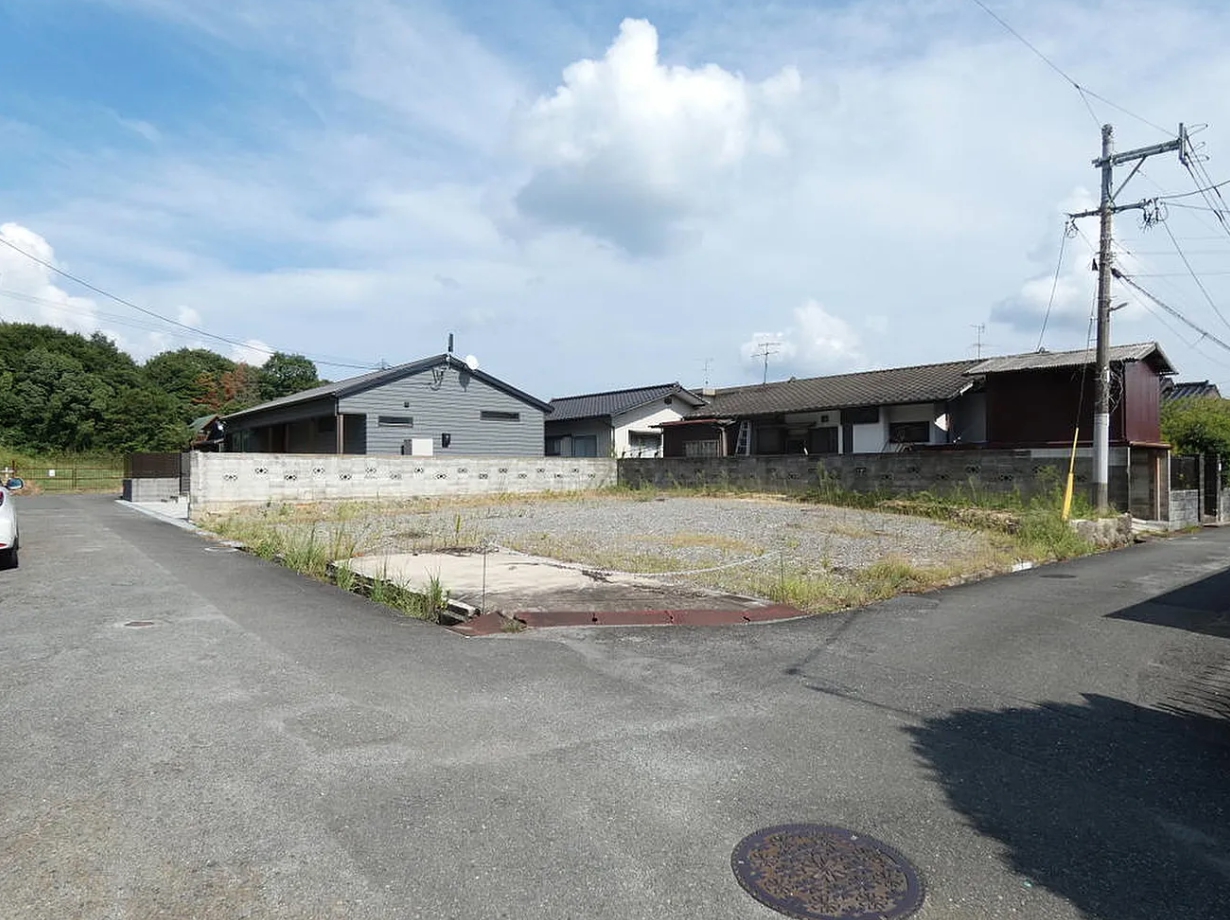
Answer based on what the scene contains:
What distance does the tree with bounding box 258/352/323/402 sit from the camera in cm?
6048

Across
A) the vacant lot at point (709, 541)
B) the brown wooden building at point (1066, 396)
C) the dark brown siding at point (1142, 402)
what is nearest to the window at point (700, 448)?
the vacant lot at point (709, 541)

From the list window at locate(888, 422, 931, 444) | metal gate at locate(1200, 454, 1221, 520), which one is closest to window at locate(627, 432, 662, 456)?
window at locate(888, 422, 931, 444)

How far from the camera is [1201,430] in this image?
2128 cm

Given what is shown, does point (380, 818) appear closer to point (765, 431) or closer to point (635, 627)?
point (635, 627)

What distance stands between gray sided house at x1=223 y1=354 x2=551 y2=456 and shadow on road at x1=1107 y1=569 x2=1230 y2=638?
22326mm

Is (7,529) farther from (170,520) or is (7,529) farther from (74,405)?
(74,405)

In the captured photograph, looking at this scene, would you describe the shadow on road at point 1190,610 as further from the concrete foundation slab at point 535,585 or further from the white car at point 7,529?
the white car at point 7,529

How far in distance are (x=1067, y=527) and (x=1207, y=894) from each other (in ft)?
38.3

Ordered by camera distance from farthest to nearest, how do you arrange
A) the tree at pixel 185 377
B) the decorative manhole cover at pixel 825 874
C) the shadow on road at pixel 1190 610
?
the tree at pixel 185 377 → the shadow on road at pixel 1190 610 → the decorative manhole cover at pixel 825 874

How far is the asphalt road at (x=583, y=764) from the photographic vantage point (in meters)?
2.47

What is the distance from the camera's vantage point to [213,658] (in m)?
5.12

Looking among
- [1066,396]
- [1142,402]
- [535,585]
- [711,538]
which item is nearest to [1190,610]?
[711,538]

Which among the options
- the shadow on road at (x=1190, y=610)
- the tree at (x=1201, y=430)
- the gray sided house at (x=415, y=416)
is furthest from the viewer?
the gray sided house at (x=415, y=416)

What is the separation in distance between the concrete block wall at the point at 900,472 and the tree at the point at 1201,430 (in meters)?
8.36
